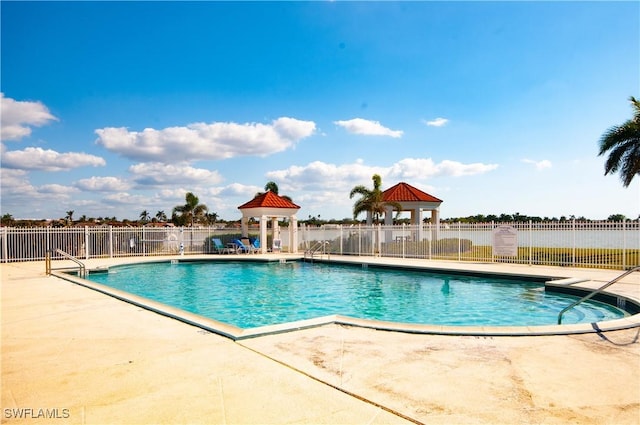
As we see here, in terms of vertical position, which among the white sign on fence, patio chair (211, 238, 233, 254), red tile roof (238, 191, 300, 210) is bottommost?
patio chair (211, 238, 233, 254)

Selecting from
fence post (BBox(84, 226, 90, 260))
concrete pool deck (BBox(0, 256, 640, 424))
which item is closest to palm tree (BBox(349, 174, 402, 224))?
fence post (BBox(84, 226, 90, 260))

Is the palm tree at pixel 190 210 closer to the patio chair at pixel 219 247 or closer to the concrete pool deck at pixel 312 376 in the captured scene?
the patio chair at pixel 219 247

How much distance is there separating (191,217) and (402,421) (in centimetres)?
4671

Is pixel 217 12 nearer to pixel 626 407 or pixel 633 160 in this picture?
pixel 626 407

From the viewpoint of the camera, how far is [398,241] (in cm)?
2125

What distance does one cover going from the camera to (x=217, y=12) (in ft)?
40.8

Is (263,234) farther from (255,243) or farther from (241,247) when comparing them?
(241,247)

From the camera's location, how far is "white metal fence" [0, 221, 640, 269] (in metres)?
14.6

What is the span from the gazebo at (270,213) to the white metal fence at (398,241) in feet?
2.28

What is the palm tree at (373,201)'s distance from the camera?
2680 cm

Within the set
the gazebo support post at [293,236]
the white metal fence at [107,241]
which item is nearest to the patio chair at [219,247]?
the white metal fence at [107,241]

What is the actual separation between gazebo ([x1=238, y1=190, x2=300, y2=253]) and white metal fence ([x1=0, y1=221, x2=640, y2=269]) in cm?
70

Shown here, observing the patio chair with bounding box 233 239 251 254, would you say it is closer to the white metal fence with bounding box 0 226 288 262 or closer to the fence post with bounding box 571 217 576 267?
the white metal fence with bounding box 0 226 288 262

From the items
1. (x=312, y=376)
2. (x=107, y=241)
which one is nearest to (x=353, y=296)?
(x=312, y=376)
